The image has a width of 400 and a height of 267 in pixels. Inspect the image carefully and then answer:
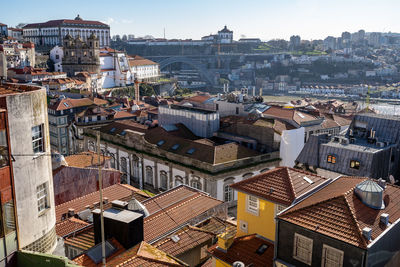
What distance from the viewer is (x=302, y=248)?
15125 mm

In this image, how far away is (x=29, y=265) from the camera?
1138cm

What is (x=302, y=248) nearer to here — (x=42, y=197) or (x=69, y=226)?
(x=42, y=197)

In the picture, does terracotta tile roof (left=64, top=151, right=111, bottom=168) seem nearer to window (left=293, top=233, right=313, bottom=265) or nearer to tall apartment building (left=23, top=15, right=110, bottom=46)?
window (left=293, top=233, right=313, bottom=265)

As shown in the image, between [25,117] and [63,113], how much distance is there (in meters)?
51.6

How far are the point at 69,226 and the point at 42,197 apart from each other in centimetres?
940

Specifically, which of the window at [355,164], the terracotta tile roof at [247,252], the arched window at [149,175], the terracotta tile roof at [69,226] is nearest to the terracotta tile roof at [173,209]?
the terracotta tile roof at [247,252]

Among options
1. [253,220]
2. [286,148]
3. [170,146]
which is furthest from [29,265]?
[286,148]

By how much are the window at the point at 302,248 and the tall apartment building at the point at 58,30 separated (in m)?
156

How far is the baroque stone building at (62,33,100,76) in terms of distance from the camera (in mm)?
117938

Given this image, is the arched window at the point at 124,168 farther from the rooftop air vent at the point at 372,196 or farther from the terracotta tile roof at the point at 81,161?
the rooftop air vent at the point at 372,196

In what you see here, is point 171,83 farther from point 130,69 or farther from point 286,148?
Answer: point 286,148

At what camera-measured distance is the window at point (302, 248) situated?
48.7 feet

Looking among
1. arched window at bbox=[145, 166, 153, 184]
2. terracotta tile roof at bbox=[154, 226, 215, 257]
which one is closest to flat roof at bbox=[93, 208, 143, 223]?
terracotta tile roof at bbox=[154, 226, 215, 257]

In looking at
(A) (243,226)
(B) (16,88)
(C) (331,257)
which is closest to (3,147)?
(B) (16,88)
